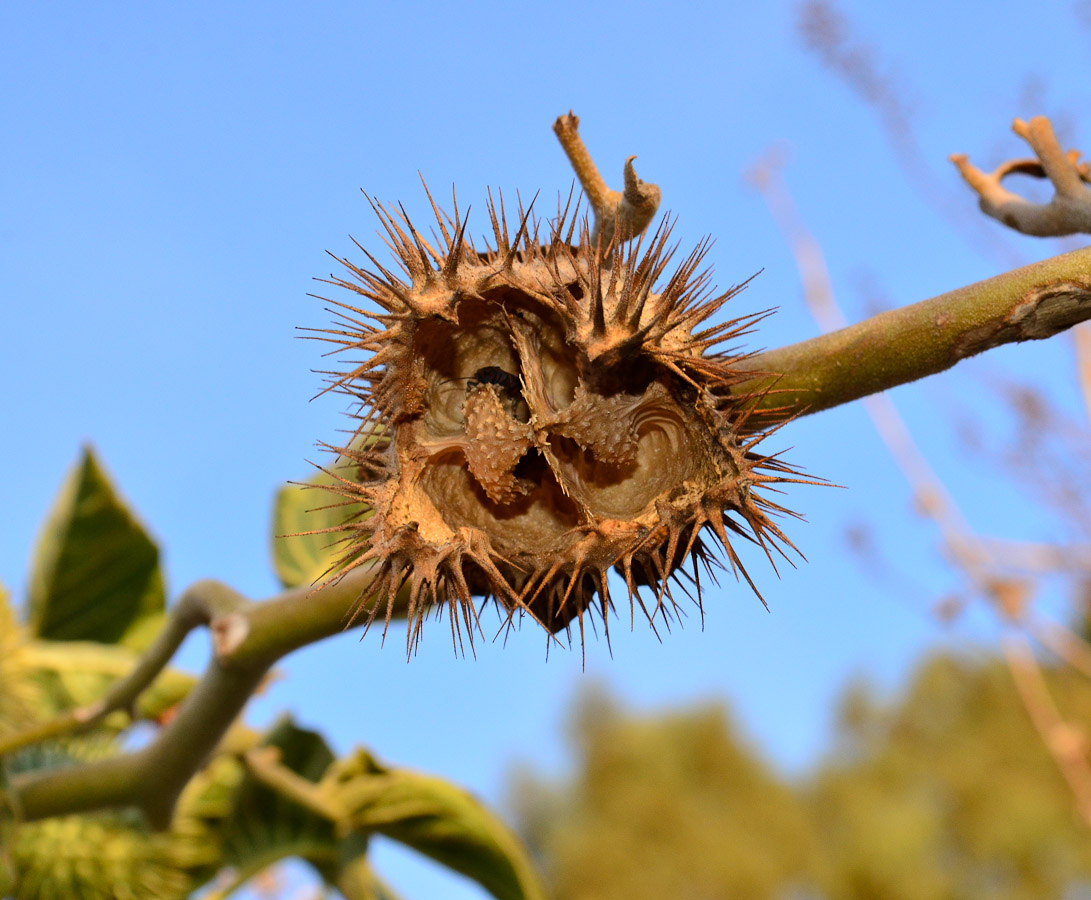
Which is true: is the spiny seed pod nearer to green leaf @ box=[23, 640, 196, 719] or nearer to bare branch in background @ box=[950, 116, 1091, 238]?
bare branch in background @ box=[950, 116, 1091, 238]

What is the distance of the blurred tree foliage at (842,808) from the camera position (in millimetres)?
16547

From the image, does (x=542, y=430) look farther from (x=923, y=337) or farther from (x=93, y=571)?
(x=93, y=571)

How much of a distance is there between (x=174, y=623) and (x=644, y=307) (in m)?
1.26

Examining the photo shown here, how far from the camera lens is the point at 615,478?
1.34 metres

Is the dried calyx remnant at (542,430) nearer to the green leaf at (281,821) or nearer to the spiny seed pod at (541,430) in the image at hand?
the spiny seed pod at (541,430)

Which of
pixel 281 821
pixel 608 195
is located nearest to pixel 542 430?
pixel 608 195

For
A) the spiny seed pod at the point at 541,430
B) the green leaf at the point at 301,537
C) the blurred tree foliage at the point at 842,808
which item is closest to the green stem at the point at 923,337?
the spiny seed pod at the point at 541,430

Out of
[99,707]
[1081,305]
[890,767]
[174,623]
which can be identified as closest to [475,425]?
[1081,305]

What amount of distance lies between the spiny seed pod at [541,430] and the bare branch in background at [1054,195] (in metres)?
0.79

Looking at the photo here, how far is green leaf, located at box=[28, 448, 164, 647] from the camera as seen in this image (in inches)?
123

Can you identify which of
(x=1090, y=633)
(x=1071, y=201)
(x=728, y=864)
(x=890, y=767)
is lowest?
(x=728, y=864)

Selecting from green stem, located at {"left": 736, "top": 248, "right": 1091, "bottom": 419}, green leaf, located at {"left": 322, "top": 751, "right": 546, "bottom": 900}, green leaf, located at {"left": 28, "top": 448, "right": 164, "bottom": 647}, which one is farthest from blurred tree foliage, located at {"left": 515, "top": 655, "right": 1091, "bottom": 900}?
green stem, located at {"left": 736, "top": 248, "right": 1091, "bottom": 419}

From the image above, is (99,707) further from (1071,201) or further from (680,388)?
(1071,201)

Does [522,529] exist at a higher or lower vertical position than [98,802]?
higher
